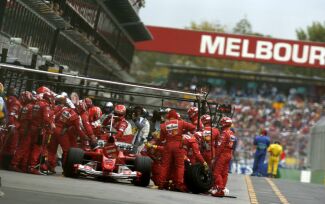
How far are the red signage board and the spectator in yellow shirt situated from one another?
28.7 meters

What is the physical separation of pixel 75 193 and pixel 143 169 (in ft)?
13.7

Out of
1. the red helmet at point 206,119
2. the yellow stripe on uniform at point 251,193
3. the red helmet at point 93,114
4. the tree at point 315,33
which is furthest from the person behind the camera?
the tree at point 315,33

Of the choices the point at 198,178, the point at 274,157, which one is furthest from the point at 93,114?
the point at 274,157

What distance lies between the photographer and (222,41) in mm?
63750

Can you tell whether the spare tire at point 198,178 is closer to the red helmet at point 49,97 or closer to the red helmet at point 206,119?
the red helmet at point 206,119

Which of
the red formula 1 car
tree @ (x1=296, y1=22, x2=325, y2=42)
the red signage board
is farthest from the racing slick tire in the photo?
tree @ (x1=296, y1=22, x2=325, y2=42)

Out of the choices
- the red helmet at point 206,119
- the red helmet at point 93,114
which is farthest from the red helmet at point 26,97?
the red helmet at point 206,119

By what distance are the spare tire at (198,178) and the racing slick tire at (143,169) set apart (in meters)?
0.83

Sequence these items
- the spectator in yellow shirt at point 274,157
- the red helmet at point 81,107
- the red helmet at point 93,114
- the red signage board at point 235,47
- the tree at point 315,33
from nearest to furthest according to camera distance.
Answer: the red helmet at point 81,107, the red helmet at point 93,114, the spectator in yellow shirt at point 274,157, the red signage board at point 235,47, the tree at point 315,33

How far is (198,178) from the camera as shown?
18.4 m

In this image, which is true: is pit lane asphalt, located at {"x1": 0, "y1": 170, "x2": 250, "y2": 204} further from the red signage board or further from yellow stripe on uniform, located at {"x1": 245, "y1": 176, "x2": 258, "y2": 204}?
the red signage board

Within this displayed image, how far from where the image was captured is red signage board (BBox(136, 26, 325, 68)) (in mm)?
62656

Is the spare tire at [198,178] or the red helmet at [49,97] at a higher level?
the red helmet at [49,97]

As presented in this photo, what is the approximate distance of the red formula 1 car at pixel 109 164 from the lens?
714 inches
